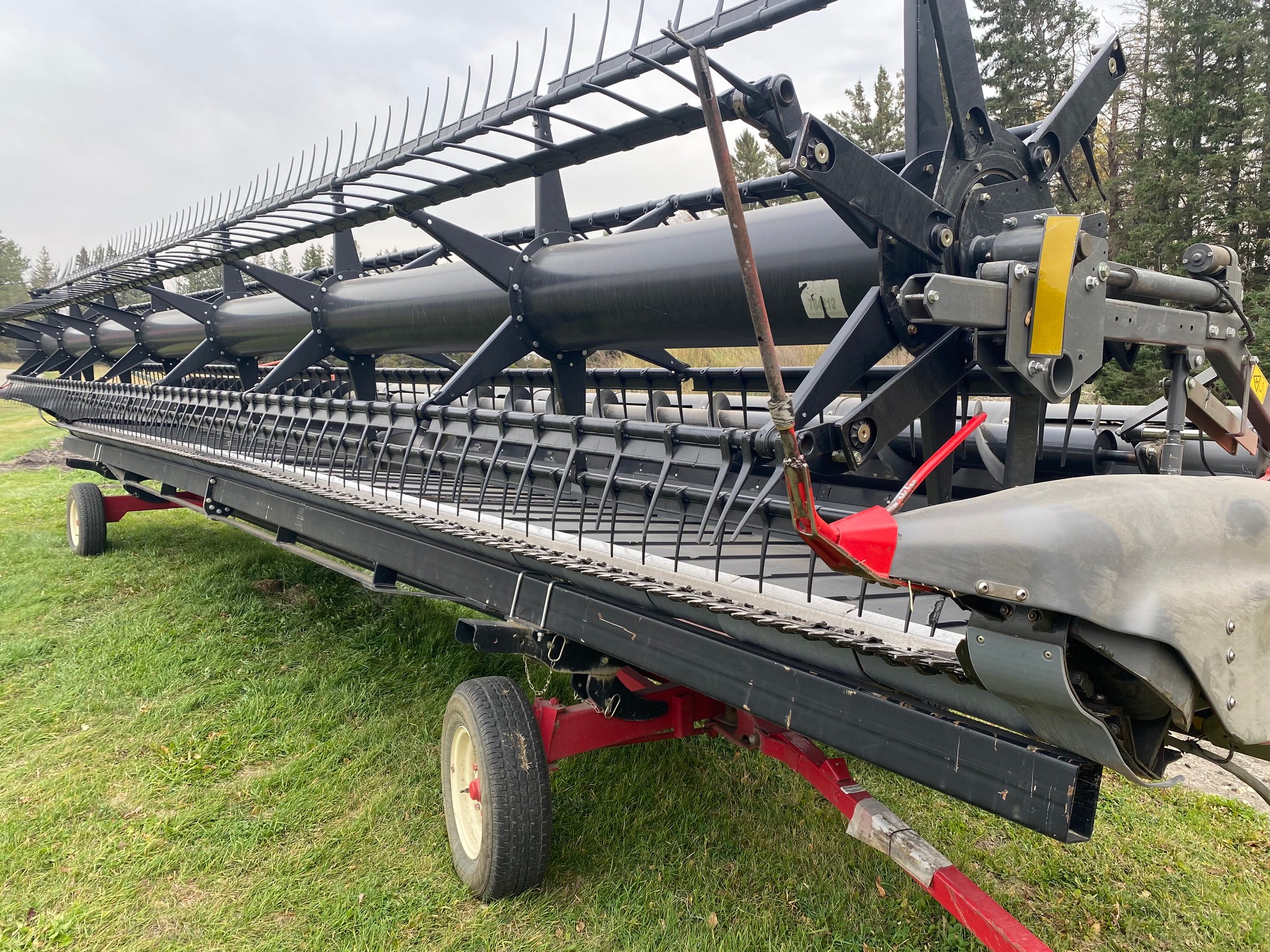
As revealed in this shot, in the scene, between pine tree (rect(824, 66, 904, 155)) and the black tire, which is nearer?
the black tire

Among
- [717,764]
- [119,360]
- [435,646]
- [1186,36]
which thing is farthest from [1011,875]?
[1186,36]

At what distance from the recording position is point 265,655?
214 inches

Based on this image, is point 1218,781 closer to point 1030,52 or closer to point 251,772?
point 251,772

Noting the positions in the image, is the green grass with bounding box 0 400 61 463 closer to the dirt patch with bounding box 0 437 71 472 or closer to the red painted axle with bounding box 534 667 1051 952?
the dirt patch with bounding box 0 437 71 472

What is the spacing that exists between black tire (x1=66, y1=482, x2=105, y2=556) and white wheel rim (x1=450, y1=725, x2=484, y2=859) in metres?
6.03

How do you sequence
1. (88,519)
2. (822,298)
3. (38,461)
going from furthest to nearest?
(38,461) < (88,519) < (822,298)

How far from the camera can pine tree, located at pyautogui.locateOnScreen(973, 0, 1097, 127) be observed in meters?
23.0

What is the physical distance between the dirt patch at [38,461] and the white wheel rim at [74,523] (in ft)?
21.6

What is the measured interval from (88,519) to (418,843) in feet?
19.5

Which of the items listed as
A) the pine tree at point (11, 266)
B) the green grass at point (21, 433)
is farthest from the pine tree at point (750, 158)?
the pine tree at point (11, 266)

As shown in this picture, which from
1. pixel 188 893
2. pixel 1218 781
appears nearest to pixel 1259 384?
pixel 1218 781

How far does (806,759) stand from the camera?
256 centimetres

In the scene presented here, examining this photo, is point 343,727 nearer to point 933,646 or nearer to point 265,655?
point 265,655

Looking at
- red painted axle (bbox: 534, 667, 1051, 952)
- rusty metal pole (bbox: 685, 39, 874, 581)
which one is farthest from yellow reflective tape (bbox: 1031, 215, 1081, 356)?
red painted axle (bbox: 534, 667, 1051, 952)
